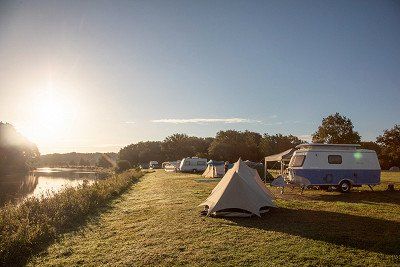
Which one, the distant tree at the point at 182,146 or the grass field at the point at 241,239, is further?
the distant tree at the point at 182,146

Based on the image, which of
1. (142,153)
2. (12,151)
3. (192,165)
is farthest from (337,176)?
(142,153)

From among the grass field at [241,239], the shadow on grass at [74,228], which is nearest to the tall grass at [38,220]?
the shadow on grass at [74,228]

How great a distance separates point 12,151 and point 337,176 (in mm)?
66901

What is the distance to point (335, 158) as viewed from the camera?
2117 cm

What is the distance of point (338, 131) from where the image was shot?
161ft

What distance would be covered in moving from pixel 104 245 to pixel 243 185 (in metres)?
6.07

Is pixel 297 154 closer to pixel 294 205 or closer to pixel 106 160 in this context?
pixel 294 205

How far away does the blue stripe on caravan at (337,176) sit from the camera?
20.9 meters

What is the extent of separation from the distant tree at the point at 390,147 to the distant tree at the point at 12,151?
70.6 metres

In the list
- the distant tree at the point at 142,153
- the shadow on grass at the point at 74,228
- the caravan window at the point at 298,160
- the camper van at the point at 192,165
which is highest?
the distant tree at the point at 142,153

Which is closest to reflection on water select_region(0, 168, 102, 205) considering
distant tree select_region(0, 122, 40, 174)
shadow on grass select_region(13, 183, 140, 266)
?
shadow on grass select_region(13, 183, 140, 266)

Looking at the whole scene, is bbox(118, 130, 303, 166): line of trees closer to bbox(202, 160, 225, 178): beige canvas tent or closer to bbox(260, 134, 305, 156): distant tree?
bbox(260, 134, 305, 156): distant tree

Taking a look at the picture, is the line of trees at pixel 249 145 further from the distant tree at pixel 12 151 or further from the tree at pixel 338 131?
the distant tree at pixel 12 151

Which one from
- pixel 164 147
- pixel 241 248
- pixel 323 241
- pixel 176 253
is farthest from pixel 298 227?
pixel 164 147
